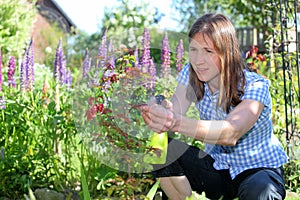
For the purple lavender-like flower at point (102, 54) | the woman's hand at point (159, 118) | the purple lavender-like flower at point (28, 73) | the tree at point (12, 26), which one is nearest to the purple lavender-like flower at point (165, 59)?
the purple lavender-like flower at point (102, 54)

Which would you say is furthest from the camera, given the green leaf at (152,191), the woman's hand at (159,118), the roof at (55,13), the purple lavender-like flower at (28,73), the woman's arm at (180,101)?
the roof at (55,13)

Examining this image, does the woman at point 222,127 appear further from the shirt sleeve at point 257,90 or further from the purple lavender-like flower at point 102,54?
the purple lavender-like flower at point 102,54

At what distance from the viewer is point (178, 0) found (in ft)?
71.4

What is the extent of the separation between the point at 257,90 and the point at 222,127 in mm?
337

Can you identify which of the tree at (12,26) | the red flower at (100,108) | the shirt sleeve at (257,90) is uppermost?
the tree at (12,26)

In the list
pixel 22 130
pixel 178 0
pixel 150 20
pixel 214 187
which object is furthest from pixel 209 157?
pixel 178 0

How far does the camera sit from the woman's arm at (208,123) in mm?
1540

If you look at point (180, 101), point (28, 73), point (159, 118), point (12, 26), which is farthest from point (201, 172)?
point (12, 26)

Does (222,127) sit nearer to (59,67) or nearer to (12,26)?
(59,67)

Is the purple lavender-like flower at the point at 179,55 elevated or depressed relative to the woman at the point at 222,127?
elevated

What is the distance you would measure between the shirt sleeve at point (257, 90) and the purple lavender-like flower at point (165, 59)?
349mm

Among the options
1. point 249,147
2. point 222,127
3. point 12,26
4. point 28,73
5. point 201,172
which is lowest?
point 201,172

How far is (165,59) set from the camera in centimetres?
224

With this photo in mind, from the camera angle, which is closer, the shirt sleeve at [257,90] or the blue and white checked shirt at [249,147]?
the shirt sleeve at [257,90]
